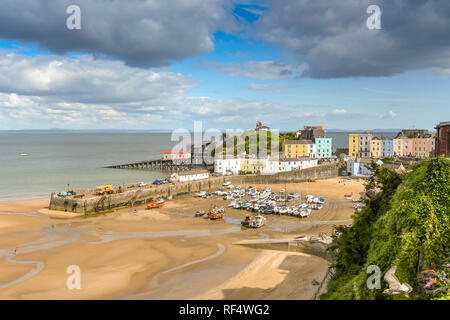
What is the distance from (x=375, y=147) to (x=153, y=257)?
269 ft

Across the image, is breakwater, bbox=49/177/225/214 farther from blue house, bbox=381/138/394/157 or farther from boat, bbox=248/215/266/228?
blue house, bbox=381/138/394/157

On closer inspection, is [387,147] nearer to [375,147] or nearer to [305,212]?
[375,147]

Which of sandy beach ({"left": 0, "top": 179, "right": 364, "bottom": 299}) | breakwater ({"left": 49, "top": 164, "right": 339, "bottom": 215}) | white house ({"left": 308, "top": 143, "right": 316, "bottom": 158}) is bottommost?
sandy beach ({"left": 0, "top": 179, "right": 364, "bottom": 299})

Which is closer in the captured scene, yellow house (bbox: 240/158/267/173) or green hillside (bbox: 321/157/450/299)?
green hillside (bbox: 321/157/450/299)

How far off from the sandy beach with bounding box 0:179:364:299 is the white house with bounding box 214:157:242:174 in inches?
1229

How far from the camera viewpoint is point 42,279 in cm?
2336

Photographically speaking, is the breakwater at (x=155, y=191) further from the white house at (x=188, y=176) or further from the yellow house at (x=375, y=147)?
the yellow house at (x=375, y=147)

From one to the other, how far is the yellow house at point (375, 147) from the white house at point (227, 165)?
41.7 metres

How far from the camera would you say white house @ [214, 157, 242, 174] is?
247 feet

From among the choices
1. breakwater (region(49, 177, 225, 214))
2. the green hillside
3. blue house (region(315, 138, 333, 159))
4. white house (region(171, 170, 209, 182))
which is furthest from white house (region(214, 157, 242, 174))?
the green hillside

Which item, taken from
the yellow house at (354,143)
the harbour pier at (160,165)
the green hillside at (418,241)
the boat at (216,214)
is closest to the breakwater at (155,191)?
the boat at (216,214)
